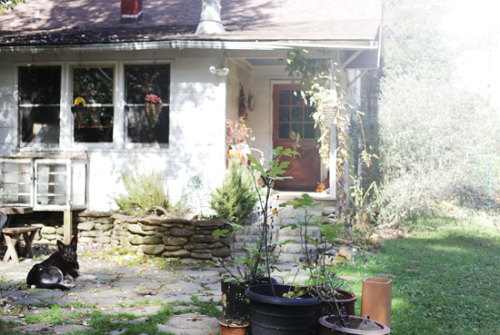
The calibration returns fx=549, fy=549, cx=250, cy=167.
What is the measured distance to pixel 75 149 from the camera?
9.97 m

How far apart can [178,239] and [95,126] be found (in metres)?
3.14

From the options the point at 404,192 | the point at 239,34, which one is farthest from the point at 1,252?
the point at 404,192

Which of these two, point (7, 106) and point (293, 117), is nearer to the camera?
point (7, 106)

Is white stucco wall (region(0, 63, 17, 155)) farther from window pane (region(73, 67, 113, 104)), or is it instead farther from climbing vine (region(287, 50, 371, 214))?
climbing vine (region(287, 50, 371, 214))

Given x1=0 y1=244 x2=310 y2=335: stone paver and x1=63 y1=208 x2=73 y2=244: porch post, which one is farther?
x1=63 y1=208 x2=73 y2=244: porch post

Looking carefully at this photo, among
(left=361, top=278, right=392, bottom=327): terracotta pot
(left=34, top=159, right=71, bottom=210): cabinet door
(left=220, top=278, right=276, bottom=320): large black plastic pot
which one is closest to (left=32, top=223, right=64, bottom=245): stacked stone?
(left=34, top=159, right=71, bottom=210): cabinet door

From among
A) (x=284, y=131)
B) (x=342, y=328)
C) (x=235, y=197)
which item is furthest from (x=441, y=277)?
(x=284, y=131)

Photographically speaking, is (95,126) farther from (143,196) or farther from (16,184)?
(143,196)

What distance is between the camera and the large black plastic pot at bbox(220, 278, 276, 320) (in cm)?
424

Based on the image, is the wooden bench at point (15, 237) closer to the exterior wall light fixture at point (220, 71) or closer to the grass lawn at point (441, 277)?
the exterior wall light fixture at point (220, 71)

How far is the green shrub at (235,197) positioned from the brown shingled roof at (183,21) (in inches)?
87.4

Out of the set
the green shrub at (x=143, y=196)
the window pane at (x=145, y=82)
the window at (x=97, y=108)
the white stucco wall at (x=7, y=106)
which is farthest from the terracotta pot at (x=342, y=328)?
the white stucco wall at (x=7, y=106)

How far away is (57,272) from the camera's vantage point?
602cm

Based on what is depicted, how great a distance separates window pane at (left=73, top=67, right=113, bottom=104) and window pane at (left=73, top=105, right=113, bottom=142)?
18cm
